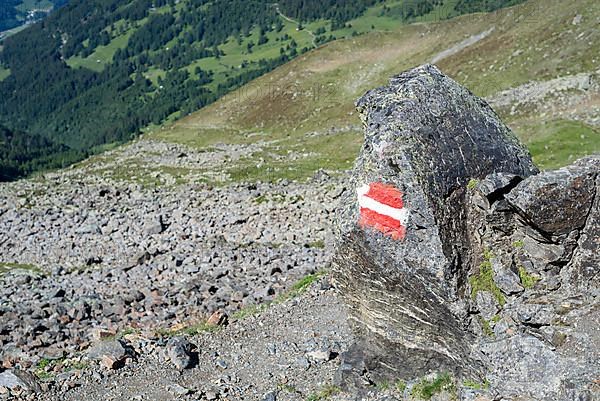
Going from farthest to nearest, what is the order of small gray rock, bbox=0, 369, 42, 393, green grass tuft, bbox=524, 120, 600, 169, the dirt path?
1. green grass tuft, bbox=524, 120, 600, 169
2. small gray rock, bbox=0, 369, 42, 393
3. the dirt path

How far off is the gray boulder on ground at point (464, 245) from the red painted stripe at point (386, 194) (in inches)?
0.9

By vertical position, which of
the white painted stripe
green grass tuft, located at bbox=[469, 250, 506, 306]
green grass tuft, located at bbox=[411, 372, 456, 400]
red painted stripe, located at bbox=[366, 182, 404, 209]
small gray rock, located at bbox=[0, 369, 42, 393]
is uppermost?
red painted stripe, located at bbox=[366, 182, 404, 209]

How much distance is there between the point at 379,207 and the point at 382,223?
375 mm

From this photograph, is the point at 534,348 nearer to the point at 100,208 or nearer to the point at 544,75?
the point at 100,208

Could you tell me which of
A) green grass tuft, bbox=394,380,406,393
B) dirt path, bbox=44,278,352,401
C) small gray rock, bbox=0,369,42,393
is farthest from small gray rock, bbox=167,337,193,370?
green grass tuft, bbox=394,380,406,393

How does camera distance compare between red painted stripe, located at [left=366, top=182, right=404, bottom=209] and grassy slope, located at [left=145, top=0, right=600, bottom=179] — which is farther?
grassy slope, located at [left=145, top=0, right=600, bottom=179]

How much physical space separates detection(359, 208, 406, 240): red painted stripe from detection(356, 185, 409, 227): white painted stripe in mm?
73

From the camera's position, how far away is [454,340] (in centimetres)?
1515

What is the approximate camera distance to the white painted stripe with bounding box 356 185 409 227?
48.8ft

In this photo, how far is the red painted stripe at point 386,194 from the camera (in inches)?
586

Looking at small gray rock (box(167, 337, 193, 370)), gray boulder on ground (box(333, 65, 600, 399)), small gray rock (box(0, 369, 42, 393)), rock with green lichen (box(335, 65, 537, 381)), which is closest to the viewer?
gray boulder on ground (box(333, 65, 600, 399))

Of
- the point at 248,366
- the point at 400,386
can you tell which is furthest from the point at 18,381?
the point at 400,386

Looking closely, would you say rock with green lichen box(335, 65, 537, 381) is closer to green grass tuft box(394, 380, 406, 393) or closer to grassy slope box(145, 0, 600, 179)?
green grass tuft box(394, 380, 406, 393)

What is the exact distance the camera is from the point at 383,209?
15.1 m
